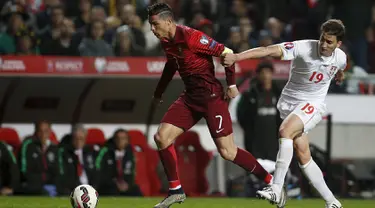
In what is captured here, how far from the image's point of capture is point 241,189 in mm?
15461

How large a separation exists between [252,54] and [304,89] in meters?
0.97

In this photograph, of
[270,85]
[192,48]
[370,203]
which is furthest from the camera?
[270,85]

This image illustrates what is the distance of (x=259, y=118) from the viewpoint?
1547 centimetres

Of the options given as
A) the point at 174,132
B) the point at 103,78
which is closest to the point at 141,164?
the point at 103,78

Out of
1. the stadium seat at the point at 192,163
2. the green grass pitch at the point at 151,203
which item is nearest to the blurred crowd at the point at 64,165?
the stadium seat at the point at 192,163

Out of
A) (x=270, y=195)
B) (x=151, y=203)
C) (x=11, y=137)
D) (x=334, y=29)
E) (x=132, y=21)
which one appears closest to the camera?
(x=270, y=195)

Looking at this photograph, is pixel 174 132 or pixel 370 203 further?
pixel 370 203

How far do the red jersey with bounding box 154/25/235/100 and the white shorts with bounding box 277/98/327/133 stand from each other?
0.71 meters

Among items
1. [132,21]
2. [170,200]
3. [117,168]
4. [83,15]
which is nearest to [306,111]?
[170,200]

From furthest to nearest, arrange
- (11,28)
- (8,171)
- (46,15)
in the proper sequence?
(46,15) → (11,28) → (8,171)

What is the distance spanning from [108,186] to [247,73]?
8.96 ft

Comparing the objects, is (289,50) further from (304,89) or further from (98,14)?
(98,14)

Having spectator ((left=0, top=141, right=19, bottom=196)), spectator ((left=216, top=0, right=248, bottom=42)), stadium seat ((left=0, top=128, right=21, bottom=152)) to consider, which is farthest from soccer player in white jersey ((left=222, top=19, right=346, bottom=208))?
spectator ((left=216, top=0, right=248, bottom=42))

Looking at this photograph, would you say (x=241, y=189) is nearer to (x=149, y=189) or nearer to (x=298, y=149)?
(x=149, y=189)
